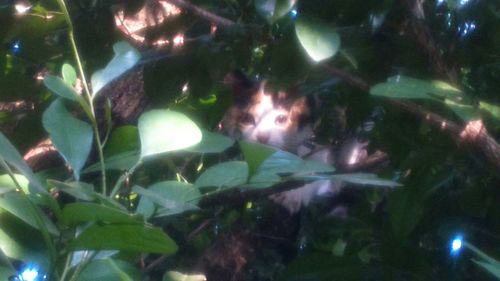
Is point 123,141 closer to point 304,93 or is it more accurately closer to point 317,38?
point 317,38

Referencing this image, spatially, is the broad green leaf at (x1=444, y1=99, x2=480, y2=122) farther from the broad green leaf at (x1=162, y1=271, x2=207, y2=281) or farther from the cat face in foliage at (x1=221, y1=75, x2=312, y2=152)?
the cat face in foliage at (x1=221, y1=75, x2=312, y2=152)

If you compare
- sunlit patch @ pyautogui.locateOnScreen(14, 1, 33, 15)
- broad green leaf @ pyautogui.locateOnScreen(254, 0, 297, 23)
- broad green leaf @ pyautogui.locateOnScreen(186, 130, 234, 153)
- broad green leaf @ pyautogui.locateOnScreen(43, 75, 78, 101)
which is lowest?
broad green leaf @ pyautogui.locateOnScreen(186, 130, 234, 153)

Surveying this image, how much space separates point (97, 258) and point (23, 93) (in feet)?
2.05

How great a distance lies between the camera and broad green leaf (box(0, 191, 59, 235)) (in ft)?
1.81

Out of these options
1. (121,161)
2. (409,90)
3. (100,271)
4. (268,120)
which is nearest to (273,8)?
(409,90)

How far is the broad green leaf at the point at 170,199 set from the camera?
58cm

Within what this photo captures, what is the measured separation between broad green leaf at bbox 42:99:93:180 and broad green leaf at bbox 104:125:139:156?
1.5 inches

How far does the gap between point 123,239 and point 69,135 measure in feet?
0.47

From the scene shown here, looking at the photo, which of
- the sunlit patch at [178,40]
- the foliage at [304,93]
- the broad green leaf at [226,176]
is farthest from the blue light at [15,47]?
the broad green leaf at [226,176]

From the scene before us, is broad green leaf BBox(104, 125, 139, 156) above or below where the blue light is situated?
below

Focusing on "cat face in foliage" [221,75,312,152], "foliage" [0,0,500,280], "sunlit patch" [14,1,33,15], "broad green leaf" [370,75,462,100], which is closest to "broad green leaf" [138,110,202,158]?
"foliage" [0,0,500,280]

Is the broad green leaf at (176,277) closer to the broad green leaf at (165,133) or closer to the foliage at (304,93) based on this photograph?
the foliage at (304,93)

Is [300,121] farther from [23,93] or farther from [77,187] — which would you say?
[77,187]

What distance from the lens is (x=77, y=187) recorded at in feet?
1.83
